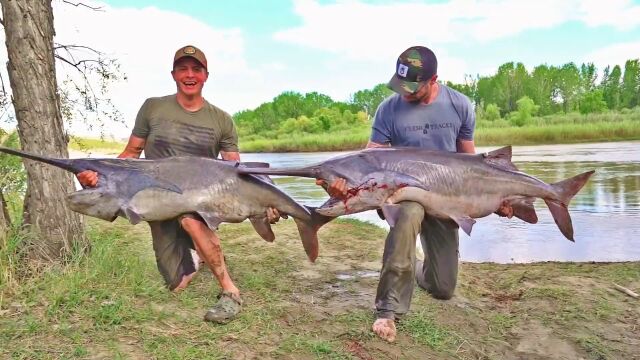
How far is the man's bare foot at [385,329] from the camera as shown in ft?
13.1

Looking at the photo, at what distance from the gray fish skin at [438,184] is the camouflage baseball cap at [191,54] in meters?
1.05

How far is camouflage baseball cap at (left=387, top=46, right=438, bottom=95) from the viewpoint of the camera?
441cm

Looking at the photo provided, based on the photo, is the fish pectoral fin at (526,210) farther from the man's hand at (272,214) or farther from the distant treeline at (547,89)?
the distant treeline at (547,89)

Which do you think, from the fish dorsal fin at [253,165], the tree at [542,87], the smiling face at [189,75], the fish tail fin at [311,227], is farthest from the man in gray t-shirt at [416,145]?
the tree at [542,87]

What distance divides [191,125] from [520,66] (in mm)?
55188

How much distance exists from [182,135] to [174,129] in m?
0.08

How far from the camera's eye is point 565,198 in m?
4.25

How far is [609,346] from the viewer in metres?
4.30

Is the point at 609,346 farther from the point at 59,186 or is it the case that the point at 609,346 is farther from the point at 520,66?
the point at 520,66

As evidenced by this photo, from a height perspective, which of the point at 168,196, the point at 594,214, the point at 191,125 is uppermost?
the point at 191,125

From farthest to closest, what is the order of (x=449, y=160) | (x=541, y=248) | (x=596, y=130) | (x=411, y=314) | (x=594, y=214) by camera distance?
(x=596, y=130) < (x=594, y=214) < (x=541, y=248) < (x=411, y=314) < (x=449, y=160)

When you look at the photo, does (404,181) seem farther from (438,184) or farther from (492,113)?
(492,113)

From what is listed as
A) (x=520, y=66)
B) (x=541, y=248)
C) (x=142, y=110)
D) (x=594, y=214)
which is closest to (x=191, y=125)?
(x=142, y=110)

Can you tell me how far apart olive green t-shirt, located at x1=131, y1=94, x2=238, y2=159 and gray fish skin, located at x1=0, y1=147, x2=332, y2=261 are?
484mm
